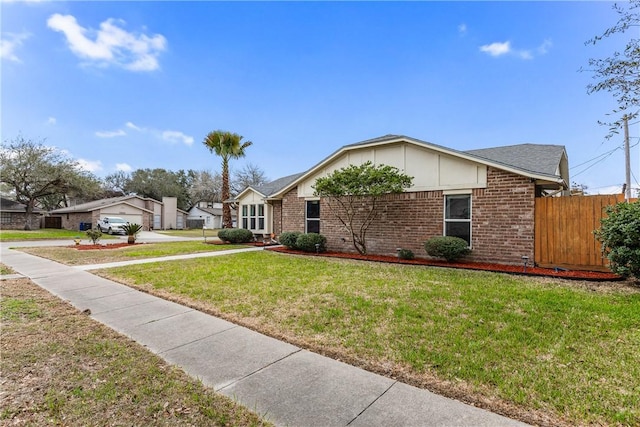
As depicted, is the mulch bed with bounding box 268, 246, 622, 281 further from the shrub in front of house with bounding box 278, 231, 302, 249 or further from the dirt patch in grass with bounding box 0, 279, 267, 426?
the dirt patch in grass with bounding box 0, 279, 267, 426

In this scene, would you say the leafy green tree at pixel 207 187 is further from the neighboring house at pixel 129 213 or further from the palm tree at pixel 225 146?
the palm tree at pixel 225 146

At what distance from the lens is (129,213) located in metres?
34.5

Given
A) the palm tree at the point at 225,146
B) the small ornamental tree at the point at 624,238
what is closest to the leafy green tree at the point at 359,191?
the small ornamental tree at the point at 624,238

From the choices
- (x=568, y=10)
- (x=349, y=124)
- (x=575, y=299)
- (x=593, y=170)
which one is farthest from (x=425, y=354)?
(x=593, y=170)

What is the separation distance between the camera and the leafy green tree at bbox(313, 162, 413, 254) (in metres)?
10.2

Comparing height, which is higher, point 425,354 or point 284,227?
→ point 284,227

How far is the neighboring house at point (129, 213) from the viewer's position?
32.5 meters

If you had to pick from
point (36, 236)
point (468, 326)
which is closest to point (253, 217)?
point (468, 326)

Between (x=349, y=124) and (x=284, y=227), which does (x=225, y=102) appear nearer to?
(x=349, y=124)

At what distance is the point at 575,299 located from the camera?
5363mm

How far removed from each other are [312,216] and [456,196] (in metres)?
6.19

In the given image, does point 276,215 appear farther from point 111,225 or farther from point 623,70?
point 111,225

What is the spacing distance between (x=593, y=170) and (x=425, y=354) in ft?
79.6

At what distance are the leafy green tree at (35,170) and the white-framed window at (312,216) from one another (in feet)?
95.6
